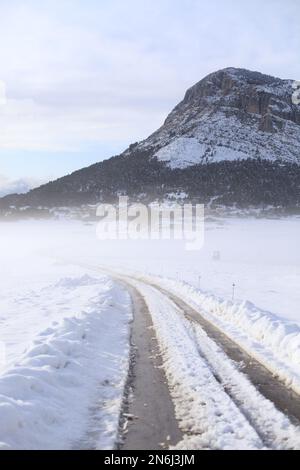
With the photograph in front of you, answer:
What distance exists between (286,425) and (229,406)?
3.38 feet

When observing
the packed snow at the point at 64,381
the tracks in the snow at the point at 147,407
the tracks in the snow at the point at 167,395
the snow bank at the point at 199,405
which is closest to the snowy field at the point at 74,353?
the packed snow at the point at 64,381

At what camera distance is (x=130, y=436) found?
675cm

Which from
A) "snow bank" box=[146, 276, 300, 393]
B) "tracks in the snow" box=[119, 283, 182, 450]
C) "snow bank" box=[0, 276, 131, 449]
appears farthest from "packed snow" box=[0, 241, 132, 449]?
"snow bank" box=[146, 276, 300, 393]

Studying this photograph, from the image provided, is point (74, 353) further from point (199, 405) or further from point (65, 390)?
point (199, 405)

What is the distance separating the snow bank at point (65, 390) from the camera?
21.9ft

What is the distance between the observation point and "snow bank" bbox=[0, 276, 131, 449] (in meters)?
6.69

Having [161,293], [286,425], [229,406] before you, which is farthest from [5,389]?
[161,293]

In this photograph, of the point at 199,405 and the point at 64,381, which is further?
the point at 64,381

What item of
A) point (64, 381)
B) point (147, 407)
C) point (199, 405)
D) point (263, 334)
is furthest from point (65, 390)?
point (263, 334)

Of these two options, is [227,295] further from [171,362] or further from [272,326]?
[171,362]

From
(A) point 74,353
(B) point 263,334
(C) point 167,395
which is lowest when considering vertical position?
(B) point 263,334

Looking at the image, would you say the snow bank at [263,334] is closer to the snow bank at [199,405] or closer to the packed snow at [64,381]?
the snow bank at [199,405]

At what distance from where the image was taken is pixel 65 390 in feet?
28.9

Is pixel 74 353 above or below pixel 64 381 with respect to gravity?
below
